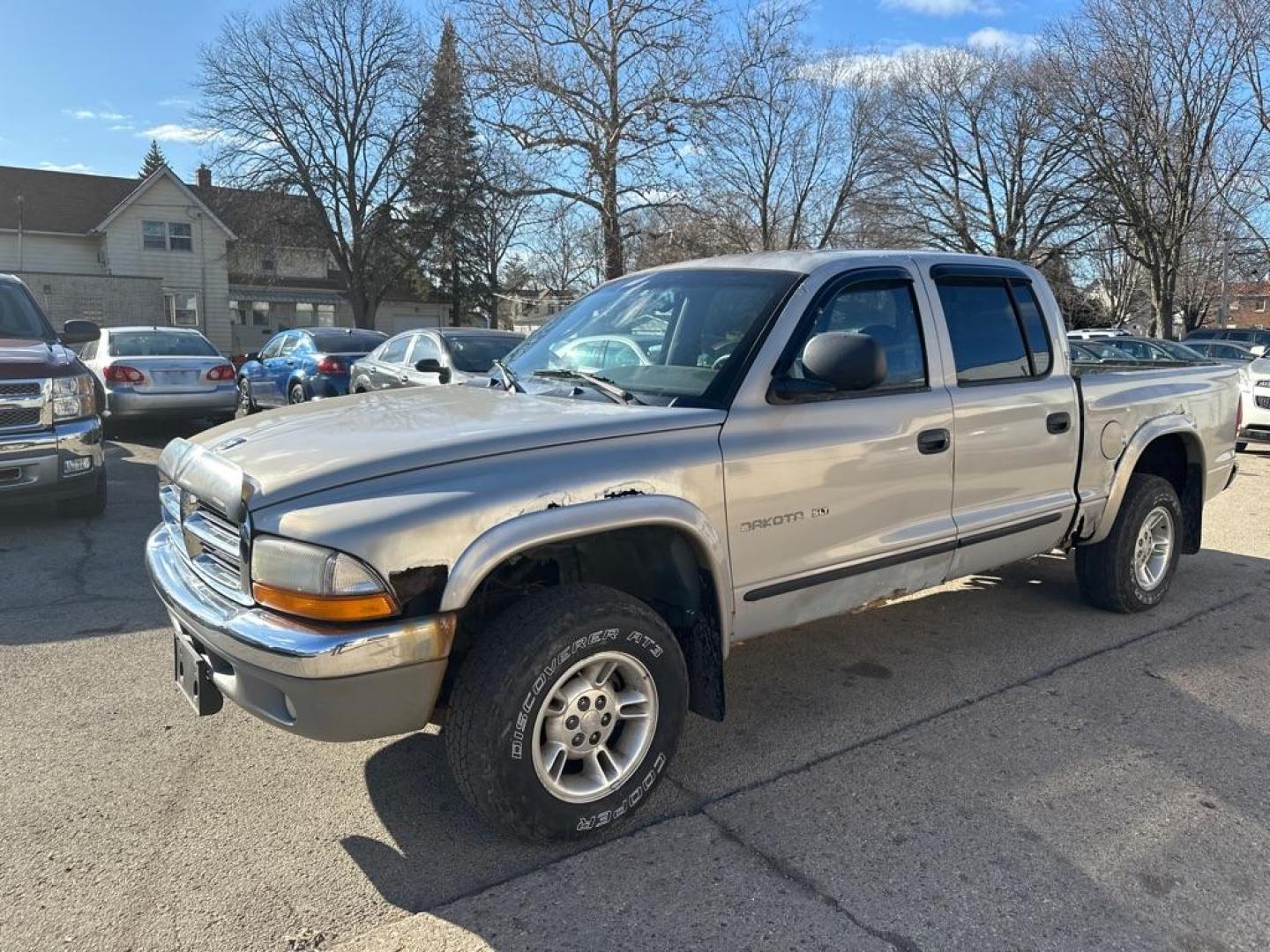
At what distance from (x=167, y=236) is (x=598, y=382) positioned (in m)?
39.4

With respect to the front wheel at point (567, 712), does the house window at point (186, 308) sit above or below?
above

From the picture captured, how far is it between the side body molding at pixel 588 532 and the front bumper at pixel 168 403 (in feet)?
34.9

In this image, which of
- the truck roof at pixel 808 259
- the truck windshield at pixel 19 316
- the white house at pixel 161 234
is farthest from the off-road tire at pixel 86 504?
the white house at pixel 161 234

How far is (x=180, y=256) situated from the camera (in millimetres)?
37000

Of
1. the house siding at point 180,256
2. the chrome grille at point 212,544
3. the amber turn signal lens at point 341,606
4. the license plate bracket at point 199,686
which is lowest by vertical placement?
the license plate bracket at point 199,686

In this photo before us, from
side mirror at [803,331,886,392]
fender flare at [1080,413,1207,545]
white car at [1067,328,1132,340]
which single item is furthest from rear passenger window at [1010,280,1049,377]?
white car at [1067,328,1132,340]

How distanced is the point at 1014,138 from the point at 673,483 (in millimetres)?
37767

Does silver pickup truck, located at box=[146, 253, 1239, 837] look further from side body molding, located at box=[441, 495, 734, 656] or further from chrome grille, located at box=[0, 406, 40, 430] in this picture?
chrome grille, located at box=[0, 406, 40, 430]

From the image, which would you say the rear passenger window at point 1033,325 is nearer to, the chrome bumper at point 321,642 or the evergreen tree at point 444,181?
the chrome bumper at point 321,642

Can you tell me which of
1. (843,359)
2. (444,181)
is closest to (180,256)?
(444,181)

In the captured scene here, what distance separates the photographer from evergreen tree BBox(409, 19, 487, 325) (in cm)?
3183

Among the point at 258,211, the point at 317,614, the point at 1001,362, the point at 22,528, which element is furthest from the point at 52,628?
the point at 258,211

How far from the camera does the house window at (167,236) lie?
36.4 m

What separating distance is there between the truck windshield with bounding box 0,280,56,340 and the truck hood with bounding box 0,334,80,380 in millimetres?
130
